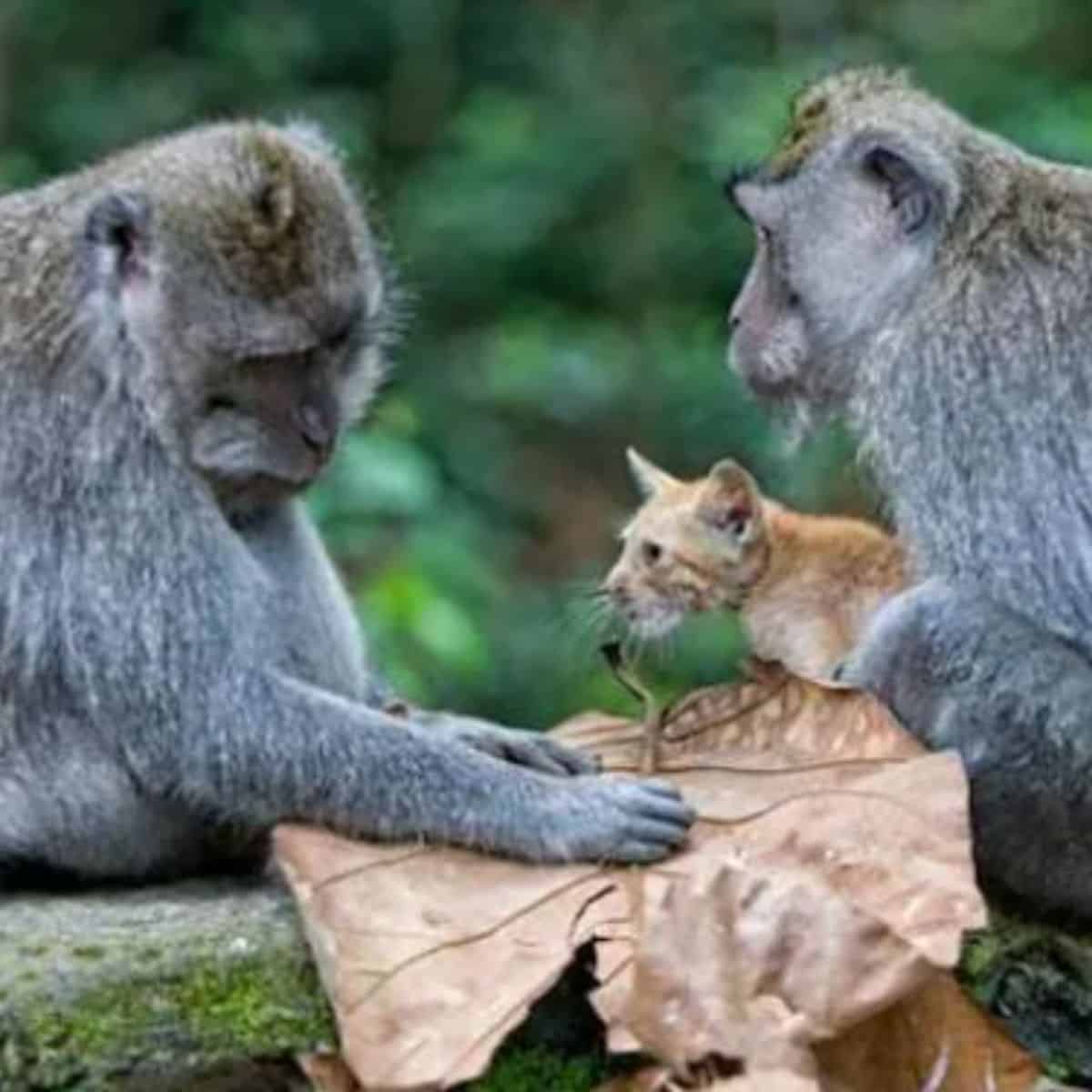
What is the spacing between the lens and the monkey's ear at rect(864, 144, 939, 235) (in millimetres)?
7945

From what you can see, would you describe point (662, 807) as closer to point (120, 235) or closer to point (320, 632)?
point (320, 632)

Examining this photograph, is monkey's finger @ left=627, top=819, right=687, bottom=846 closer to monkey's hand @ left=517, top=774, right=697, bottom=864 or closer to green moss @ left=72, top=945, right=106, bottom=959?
monkey's hand @ left=517, top=774, right=697, bottom=864

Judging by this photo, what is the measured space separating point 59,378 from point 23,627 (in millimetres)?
463

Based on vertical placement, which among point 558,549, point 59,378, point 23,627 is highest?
point 59,378

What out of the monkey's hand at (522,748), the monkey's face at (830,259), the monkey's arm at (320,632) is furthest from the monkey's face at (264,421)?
the monkey's face at (830,259)

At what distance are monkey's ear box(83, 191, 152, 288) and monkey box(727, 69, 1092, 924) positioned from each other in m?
1.47

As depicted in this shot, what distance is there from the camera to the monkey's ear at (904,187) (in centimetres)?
795

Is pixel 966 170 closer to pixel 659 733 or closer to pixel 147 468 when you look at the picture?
pixel 659 733

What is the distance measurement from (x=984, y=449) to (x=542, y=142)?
32.5ft

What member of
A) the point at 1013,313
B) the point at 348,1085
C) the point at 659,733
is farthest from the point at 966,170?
the point at 348,1085

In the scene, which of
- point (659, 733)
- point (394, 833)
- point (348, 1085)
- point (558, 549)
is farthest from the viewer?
point (558, 549)

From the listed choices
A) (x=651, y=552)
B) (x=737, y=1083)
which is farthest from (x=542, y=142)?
(x=737, y=1083)

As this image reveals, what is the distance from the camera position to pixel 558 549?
55.9 feet

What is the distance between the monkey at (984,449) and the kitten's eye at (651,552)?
99 centimetres
